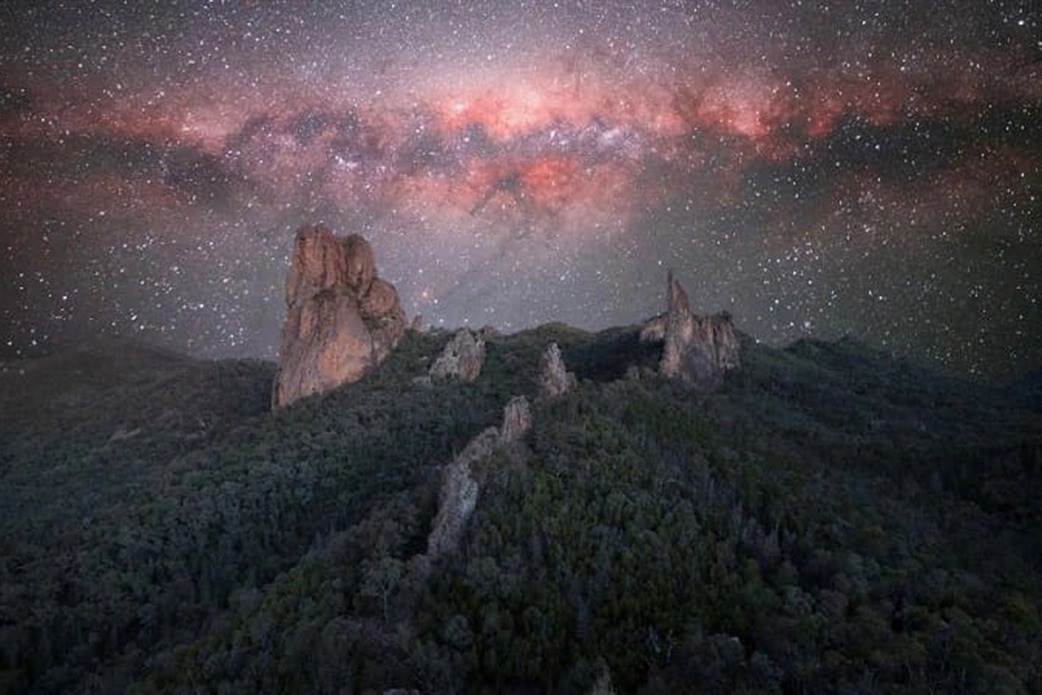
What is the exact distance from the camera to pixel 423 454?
8481cm

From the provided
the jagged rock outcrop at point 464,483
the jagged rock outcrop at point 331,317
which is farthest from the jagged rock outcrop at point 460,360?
the jagged rock outcrop at point 464,483

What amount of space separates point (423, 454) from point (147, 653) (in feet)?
115

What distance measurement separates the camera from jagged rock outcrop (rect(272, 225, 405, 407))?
Answer: 113 meters

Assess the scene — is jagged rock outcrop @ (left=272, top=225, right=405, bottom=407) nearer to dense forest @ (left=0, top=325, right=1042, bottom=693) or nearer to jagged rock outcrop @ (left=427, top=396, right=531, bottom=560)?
dense forest @ (left=0, top=325, right=1042, bottom=693)

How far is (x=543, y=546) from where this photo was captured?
56438 mm

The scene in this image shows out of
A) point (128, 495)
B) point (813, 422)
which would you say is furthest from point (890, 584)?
point (128, 495)

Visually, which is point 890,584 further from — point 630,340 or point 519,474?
point 630,340

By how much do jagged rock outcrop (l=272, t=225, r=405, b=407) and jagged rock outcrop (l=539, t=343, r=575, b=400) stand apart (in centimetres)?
4128

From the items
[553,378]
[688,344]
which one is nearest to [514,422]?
[553,378]

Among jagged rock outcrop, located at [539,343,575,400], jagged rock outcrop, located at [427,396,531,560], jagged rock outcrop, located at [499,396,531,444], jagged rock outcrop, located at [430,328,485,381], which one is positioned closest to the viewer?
jagged rock outcrop, located at [427,396,531,560]

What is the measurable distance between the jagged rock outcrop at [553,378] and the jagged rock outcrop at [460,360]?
2240cm

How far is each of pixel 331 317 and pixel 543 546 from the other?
71.5 metres

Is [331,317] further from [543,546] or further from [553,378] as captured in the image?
[543,546]

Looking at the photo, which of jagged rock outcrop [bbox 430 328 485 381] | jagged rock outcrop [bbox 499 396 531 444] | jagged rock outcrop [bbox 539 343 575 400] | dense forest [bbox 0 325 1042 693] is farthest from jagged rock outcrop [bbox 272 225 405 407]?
jagged rock outcrop [bbox 499 396 531 444]
